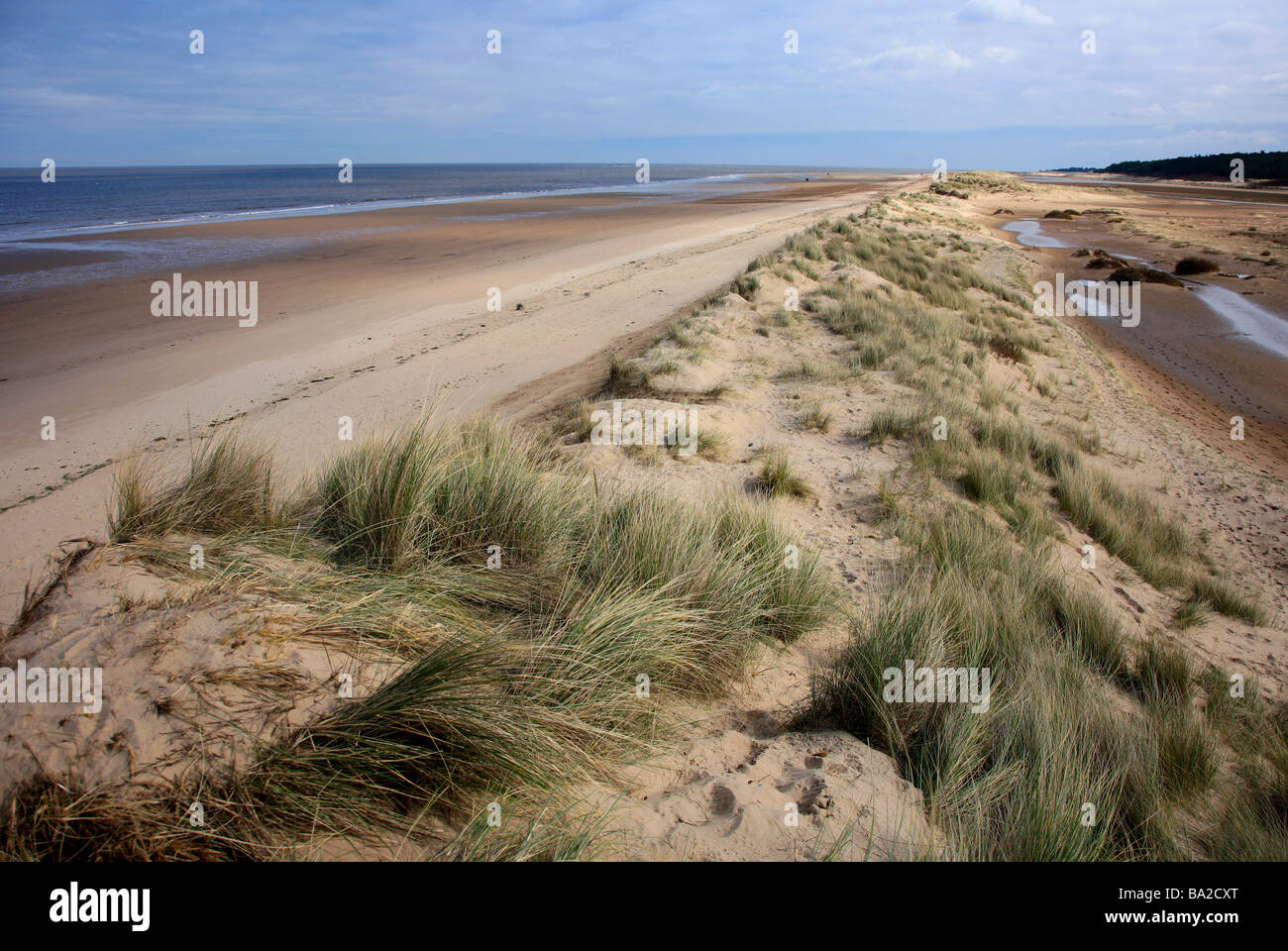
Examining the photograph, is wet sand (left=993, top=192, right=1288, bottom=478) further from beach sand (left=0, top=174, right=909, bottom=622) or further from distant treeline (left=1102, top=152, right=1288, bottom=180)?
distant treeline (left=1102, top=152, right=1288, bottom=180)

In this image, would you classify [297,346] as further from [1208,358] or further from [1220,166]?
[1220,166]

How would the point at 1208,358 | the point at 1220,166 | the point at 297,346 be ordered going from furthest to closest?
1. the point at 1220,166
2. the point at 1208,358
3. the point at 297,346

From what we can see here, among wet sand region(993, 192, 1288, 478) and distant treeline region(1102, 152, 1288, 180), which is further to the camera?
distant treeline region(1102, 152, 1288, 180)

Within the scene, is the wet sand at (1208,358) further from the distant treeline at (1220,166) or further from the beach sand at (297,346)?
the distant treeline at (1220,166)

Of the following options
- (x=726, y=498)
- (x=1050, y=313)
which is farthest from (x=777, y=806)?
(x=1050, y=313)

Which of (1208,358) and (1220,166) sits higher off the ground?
(1220,166)

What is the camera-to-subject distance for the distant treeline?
80.5 meters

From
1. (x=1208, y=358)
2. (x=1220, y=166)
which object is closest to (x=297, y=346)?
(x=1208, y=358)

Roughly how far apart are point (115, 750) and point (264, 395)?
7.41 metres

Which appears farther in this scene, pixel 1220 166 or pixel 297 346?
pixel 1220 166

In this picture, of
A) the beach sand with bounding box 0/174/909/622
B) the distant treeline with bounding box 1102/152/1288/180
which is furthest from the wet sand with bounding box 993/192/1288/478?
the distant treeline with bounding box 1102/152/1288/180

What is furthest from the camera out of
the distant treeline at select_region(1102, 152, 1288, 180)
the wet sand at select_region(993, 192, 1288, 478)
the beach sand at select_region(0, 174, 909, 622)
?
the distant treeline at select_region(1102, 152, 1288, 180)

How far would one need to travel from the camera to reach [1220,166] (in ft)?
320

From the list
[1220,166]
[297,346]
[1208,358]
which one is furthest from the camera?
[1220,166]
